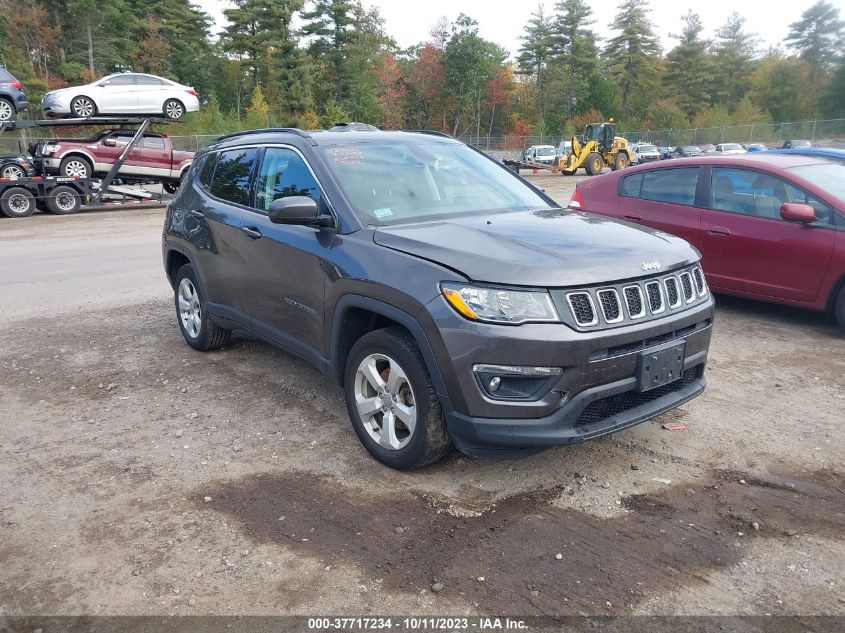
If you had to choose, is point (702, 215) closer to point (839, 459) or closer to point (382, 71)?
point (839, 459)

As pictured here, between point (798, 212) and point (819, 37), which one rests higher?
point (819, 37)

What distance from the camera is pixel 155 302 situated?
8.10 m

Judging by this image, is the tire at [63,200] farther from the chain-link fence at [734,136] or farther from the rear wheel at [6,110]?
the chain-link fence at [734,136]

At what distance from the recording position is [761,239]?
655 cm

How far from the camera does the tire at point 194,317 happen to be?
5883mm

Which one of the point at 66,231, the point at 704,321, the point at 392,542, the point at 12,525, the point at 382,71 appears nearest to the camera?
the point at 392,542

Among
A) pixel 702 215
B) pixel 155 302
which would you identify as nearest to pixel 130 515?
pixel 155 302

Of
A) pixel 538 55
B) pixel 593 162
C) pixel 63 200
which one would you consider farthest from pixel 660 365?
pixel 538 55

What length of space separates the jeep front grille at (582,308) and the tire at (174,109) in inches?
748

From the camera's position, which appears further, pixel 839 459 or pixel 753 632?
pixel 839 459

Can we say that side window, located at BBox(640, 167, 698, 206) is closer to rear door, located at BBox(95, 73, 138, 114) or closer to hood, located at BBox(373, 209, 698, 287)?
hood, located at BBox(373, 209, 698, 287)

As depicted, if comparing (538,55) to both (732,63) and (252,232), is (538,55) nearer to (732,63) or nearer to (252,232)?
(732,63)

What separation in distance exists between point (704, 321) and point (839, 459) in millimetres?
1094

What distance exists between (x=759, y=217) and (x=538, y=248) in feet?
13.3
